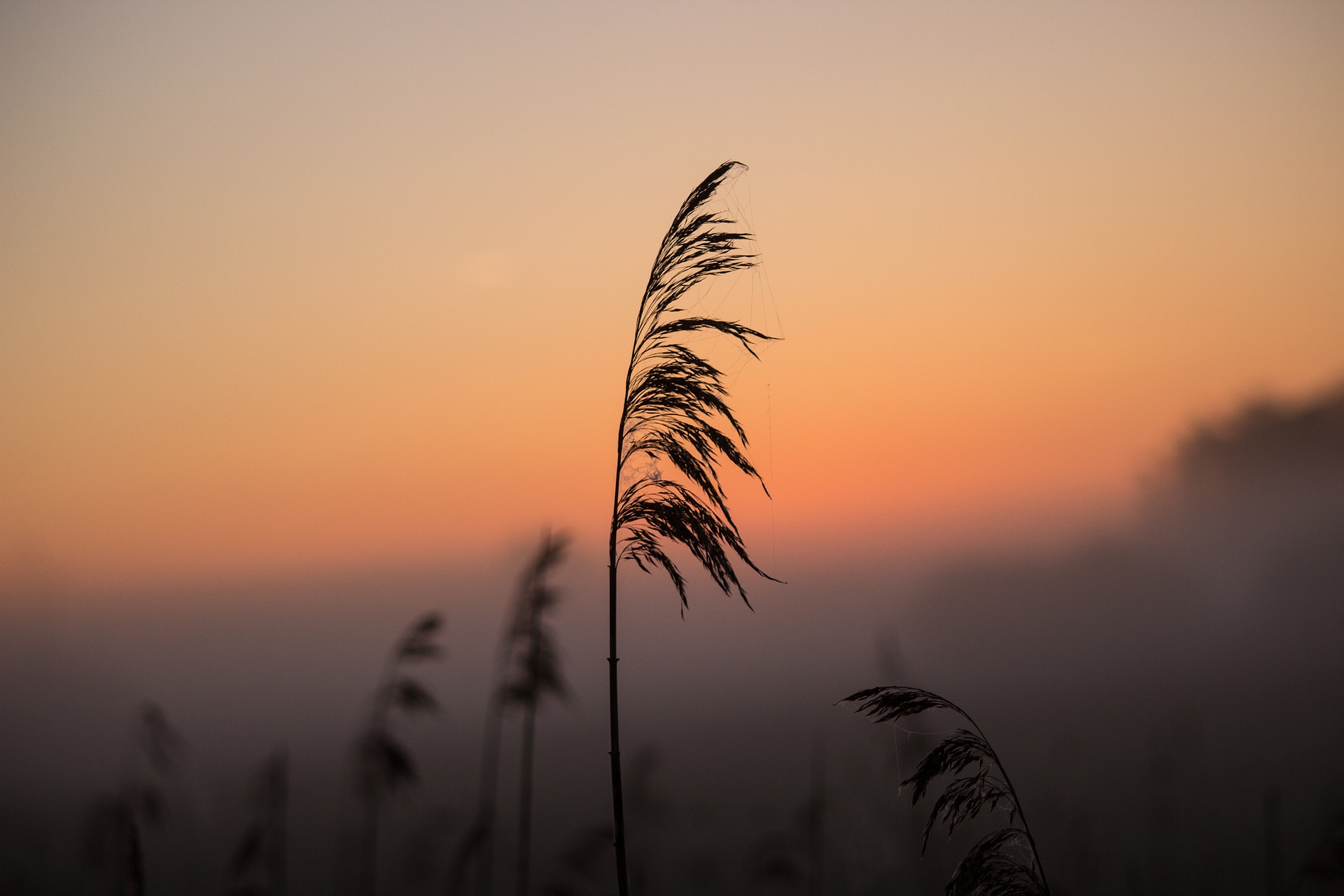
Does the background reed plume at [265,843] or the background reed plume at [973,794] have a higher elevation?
the background reed plume at [973,794]

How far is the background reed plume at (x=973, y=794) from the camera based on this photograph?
15.2 feet

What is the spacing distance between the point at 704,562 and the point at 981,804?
191 cm

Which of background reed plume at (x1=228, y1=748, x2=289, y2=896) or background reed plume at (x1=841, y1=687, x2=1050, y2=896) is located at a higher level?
background reed plume at (x1=841, y1=687, x2=1050, y2=896)

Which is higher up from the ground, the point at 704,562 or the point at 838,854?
the point at 704,562

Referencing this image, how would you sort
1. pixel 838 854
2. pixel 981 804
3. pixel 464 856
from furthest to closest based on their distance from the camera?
pixel 838 854
pixel 464 856
pixel 981 804

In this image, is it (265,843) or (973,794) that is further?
(265,843)

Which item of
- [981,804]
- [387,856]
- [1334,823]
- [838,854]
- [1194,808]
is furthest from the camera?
[1194,808]

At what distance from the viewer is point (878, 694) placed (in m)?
4.76

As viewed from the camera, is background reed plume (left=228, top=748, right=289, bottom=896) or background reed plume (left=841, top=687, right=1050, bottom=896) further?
background reed plume (left=228, top=748, right=289, bottom=896)

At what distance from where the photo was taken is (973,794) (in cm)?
476

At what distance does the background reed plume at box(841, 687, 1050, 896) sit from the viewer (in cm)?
462

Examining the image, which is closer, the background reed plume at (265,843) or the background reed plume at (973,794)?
the background reed plume at (973,794)

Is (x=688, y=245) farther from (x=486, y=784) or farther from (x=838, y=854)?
(x=838, y=854)

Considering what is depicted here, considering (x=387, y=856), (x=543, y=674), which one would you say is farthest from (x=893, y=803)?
(x=543, y=674)
